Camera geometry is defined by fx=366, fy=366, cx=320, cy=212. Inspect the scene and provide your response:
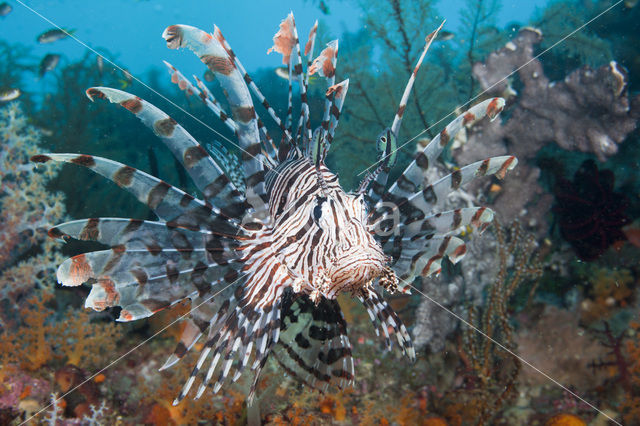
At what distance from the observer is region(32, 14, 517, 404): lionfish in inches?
81.2

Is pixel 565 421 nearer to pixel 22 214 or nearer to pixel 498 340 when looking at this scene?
pixel 498 340

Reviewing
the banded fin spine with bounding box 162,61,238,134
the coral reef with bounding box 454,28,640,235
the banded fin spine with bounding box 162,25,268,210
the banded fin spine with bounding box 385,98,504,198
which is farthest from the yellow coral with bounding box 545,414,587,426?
the banded fin spine with bounding box 162,61,238,134

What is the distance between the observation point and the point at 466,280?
5.58m

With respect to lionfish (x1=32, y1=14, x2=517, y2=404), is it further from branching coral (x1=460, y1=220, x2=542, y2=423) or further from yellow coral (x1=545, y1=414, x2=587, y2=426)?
yellow coral (x1=545, y1=414, x2=587, y2=426)

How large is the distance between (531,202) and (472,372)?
300 centimetres

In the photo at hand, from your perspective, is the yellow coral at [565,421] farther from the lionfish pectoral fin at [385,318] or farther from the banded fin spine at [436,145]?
the banded fin spine at [436,145]

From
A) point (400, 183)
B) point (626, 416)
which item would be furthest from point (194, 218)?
point (626, 416)

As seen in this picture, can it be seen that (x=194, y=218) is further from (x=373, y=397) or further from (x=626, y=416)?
(x=626, y=416)

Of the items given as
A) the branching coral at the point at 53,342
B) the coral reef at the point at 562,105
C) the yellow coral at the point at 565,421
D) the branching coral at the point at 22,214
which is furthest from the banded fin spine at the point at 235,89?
the branching coral at the point at 22,214

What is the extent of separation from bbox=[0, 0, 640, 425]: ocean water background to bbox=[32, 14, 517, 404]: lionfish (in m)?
1.11

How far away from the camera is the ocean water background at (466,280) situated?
4090mm

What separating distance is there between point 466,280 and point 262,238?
161 inches

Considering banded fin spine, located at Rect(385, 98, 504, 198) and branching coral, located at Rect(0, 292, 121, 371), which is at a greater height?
branching coral, located at Rect(0, 292, 121, 371)

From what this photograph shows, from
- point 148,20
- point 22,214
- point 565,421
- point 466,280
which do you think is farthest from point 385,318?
point 148,20
